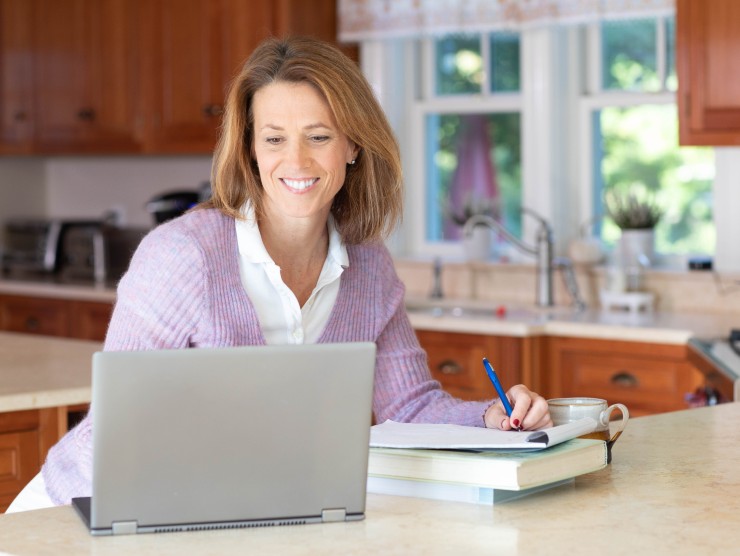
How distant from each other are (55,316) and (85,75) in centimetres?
118

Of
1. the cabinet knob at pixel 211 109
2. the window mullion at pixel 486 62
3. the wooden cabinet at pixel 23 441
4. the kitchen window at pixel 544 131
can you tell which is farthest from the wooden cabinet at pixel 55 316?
the wooden cabinet at pixel 23 441

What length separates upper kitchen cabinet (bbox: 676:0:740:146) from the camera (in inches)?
147

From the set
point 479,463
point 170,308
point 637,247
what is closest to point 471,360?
Result: point 637,247

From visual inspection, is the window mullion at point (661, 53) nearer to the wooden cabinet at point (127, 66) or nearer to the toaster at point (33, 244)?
the wooden cabinet at point (127, 66)

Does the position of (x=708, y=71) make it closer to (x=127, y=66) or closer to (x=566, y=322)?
(x=566, y=322)

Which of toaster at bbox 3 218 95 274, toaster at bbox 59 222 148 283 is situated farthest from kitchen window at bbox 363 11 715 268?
toaster at bbox 3 218 95 274

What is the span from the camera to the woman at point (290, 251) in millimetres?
1853

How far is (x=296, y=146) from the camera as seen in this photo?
195cm

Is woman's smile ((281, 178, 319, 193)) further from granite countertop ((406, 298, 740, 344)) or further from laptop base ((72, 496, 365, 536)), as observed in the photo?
granite countertop ((406, 298, 740, 344))

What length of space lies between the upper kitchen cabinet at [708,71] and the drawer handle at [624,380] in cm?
74

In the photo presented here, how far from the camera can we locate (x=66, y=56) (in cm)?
573

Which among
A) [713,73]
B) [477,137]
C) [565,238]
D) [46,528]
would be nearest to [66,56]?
[477,137]

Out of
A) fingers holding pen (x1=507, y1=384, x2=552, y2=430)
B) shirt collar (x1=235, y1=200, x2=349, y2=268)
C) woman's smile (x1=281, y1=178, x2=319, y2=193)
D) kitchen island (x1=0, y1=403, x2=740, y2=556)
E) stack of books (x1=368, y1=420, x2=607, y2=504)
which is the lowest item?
kitchen island (x1=0, y1=403, x2=740, y2=556)

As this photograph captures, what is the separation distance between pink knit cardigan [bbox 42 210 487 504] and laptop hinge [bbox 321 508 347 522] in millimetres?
482
